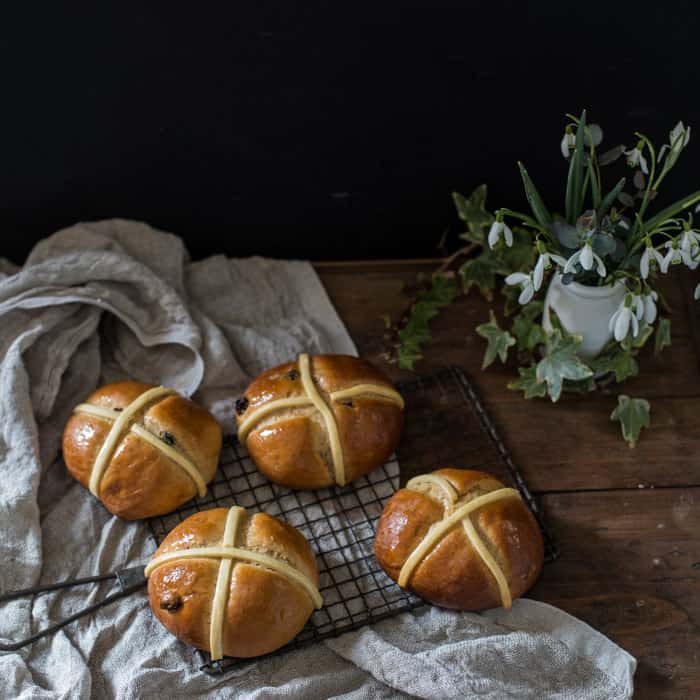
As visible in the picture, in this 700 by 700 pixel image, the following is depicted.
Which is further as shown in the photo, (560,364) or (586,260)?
(560,364)

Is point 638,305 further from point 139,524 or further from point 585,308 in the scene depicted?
point 139,524

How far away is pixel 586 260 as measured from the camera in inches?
47.8

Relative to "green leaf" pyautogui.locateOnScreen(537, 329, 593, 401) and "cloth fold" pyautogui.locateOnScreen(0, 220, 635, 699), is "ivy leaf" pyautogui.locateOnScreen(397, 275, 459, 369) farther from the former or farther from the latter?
"green leaf" pyautogui.locateOnScreen(537, 329, 593, 401)

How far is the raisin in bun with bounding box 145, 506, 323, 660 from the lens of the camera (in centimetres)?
120

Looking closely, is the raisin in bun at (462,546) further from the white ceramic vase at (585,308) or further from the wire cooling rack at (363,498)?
the white ceramic vase at (585,308)

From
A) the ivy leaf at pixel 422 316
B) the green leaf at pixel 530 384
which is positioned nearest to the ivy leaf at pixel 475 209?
the ivy leaf at pixel 422 316

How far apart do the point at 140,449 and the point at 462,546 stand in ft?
1.46

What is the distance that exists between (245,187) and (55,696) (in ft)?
2.63

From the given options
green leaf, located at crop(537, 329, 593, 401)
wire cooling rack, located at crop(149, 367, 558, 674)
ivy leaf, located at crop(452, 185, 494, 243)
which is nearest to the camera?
wire cooling rack, located at crop(149, 367, 558, 674)

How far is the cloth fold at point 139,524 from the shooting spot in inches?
48.5

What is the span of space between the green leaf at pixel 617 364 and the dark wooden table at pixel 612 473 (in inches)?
2.5

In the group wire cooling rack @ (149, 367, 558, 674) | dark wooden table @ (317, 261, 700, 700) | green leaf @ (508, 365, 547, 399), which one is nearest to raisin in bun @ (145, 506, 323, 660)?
wire cooling rack @ (149, 367, 558, 674)

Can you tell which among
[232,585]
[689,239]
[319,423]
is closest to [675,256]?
[689,239]

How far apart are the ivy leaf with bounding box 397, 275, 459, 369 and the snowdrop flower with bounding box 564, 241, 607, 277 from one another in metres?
0.36
